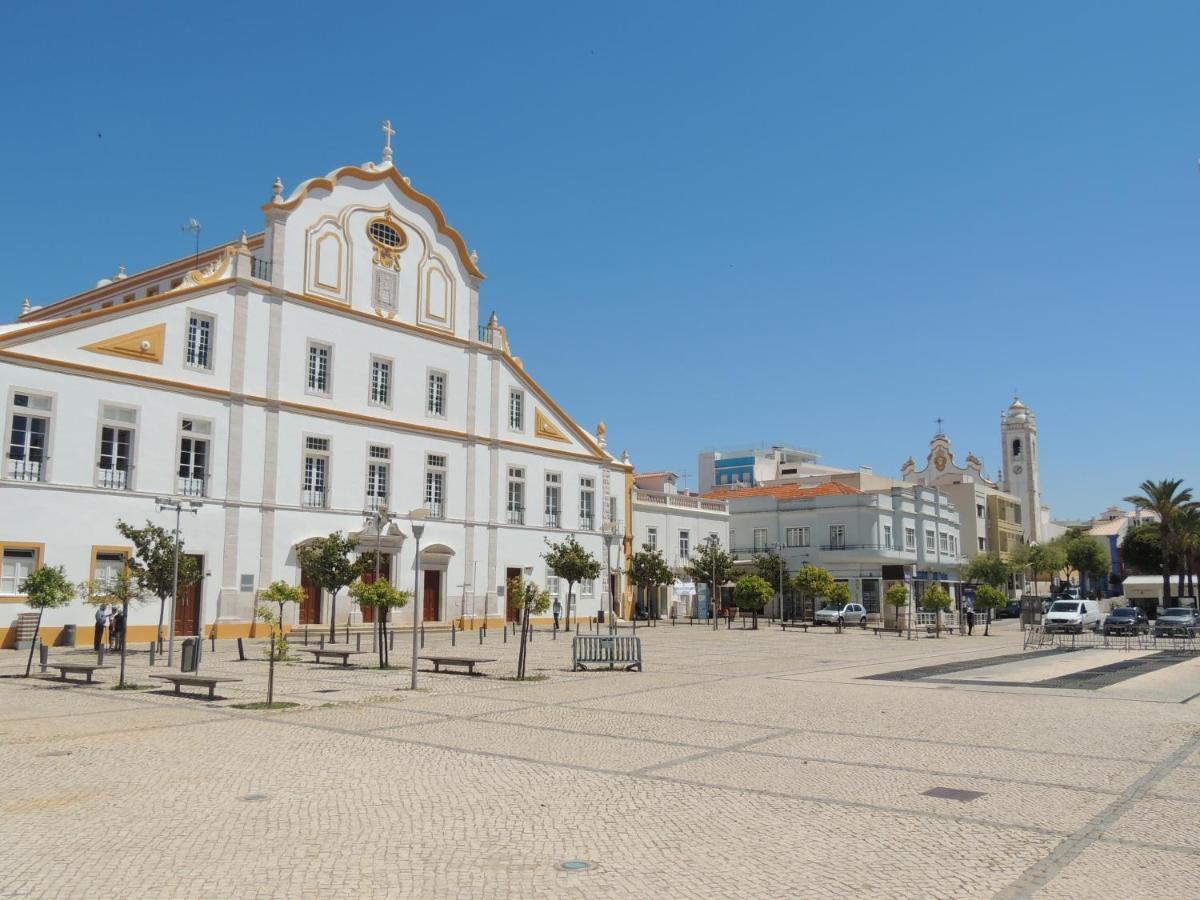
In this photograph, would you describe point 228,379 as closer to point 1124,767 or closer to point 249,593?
point 249,593

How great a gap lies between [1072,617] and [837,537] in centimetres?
2197

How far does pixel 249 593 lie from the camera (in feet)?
122

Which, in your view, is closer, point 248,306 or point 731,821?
point 731,821

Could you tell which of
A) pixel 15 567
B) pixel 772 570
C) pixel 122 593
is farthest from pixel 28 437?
pixel 772 570

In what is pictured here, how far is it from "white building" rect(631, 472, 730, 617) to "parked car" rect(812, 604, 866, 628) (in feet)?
24.8

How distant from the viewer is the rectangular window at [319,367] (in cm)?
4050

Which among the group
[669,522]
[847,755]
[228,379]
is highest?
[228,379]

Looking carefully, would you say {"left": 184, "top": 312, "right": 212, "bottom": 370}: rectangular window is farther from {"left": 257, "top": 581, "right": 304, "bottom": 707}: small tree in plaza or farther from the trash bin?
the trash bin

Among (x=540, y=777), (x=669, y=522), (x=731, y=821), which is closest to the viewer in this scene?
(x=731, y=821)

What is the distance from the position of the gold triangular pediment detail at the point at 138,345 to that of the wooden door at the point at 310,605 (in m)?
10.0

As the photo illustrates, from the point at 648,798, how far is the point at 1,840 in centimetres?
549

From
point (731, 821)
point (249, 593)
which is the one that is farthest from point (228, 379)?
point (731, 821)

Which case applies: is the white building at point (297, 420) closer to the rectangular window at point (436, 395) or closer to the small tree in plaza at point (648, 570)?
the rectangular window at point (436, 395)

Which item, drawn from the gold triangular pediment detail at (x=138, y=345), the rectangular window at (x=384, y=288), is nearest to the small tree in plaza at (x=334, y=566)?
the gold triangular pediment detail at (x=138, y=345)
